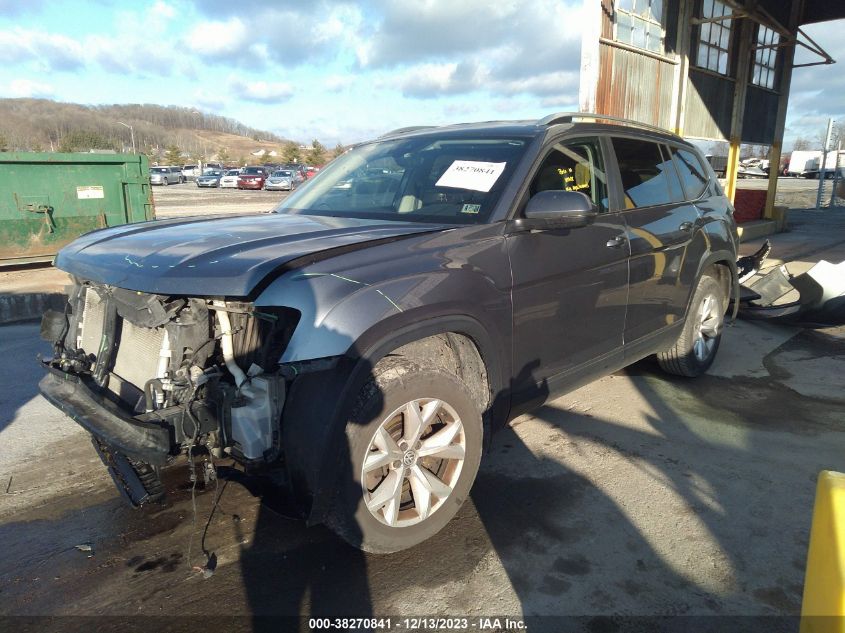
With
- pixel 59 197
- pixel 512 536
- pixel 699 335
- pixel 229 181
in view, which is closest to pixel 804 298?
pixel 699 335

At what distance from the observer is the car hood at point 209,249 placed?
7.88 feet

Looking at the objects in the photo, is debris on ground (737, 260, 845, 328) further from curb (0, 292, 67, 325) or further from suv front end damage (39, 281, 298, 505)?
curb (0, 292, 67, 325)

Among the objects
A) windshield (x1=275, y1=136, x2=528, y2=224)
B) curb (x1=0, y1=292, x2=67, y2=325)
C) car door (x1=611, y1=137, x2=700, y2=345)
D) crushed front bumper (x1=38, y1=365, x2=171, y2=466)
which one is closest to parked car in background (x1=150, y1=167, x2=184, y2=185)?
curb (x1=0, y1=292, x2=67, y2=325)

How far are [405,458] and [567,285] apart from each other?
1338mm

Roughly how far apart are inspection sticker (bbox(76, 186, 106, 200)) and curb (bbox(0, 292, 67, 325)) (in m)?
2.69

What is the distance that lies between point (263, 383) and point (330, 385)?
0.30 m

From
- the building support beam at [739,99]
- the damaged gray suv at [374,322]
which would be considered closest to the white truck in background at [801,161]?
the building support beam at [739,99]

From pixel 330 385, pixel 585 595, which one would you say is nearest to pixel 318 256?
pixel 330 385

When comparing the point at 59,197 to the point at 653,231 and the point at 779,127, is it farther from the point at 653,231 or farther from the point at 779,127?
the point at 779,127

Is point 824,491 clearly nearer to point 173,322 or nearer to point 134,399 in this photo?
point 173,322

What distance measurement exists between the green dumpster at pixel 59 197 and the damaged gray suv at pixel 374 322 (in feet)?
23.8

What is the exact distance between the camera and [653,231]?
160 inches

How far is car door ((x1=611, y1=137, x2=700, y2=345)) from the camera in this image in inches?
155

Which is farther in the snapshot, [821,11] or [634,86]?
[821,11]
